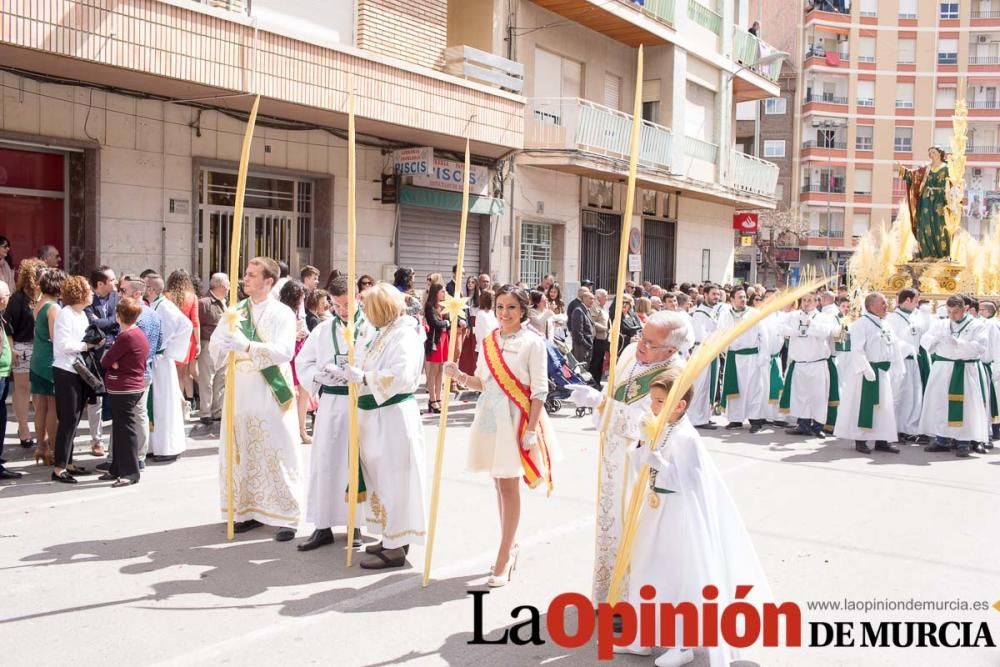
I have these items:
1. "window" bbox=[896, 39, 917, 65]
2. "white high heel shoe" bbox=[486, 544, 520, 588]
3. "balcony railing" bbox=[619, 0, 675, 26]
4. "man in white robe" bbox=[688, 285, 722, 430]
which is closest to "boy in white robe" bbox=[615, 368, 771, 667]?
"white high heel shoe" bbox=[486, 544, 520, 588]

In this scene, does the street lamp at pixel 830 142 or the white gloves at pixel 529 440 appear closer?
the white gloves at pixel 529 440

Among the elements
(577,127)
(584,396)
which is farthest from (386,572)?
(577,127)

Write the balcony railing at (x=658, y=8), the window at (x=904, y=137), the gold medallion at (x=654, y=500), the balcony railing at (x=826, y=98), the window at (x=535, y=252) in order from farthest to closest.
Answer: the window at (x=904, y=137)
the balcony railing at (x=826, y=98)
the balcony railing at (x=658, y=8)
the window at (x=535, y=252)
the gold medallion at (x=654, y=500)

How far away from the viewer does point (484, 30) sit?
1900 cm

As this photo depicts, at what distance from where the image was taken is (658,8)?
22.9 m

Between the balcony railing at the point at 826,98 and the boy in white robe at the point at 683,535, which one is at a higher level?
the balcony railing at the point at 826,98

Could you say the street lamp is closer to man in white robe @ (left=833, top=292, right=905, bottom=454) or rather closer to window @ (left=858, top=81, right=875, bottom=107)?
window @ (left=858, top=81, right=875, bottom=107)

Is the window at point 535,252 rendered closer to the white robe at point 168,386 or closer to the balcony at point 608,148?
the balcony at point 608,148

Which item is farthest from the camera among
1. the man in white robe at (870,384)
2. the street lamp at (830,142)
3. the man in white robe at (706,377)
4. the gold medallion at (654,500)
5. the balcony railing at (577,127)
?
the street lamp at (830,142)

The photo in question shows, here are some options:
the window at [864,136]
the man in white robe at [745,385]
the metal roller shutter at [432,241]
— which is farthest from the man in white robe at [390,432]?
the window at [864,136]

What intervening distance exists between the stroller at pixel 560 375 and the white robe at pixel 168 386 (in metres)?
4.80

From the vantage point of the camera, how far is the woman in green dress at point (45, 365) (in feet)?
27.3

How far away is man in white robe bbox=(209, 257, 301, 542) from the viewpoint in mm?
6555

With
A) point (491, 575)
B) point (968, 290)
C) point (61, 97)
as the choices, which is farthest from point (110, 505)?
point (968, 290)
